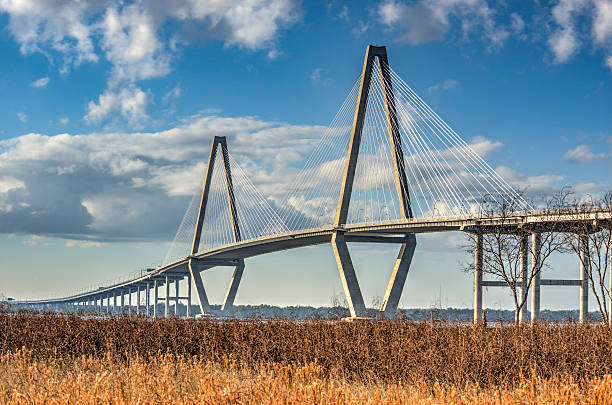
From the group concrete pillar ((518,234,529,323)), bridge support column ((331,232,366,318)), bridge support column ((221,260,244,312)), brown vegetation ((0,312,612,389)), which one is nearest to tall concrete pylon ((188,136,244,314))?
bridge support column ((221,260,244,312))

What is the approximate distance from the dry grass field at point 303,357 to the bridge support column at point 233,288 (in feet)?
240

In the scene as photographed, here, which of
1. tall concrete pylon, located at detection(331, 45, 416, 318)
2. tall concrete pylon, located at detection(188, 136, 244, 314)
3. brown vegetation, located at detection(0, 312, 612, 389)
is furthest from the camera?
tall concrete pylon, located at detection(188, 136, 244, 314)

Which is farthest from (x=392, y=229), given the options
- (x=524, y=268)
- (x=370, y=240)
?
(x=524, y=268)

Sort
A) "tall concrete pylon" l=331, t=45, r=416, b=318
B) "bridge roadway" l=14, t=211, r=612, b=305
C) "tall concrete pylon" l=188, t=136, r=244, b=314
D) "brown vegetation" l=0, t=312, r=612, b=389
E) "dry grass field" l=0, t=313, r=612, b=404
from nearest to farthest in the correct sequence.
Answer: "dry grass field" l=0, t=313, r=612, b=404 → "brown vegetation" l=0, t=312, r=612, b=389 → "bridge roadway" l=14, t=211, r=612, b=305 → "tall concrete pylon" l=331, t=45, r=416, b=318 → "tall concrete pylon" l=188, t=136, r=244, b=314

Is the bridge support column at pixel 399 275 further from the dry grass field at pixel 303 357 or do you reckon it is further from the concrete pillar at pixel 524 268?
the dry grass field at pixel 303 357

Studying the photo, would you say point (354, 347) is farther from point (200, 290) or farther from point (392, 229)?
point (200, 290)

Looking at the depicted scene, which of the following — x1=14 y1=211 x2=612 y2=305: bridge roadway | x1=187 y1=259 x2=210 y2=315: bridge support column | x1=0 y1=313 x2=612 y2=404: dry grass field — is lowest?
x1=0 y1=313 x2=612 y2=404: dry grass field

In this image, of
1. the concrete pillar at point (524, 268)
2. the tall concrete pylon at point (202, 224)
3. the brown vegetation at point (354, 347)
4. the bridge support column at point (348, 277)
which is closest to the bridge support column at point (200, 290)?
the tall concrete pylon at point (202, 224)

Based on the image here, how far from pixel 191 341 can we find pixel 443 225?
119 feet

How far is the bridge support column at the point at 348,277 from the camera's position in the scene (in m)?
60.1

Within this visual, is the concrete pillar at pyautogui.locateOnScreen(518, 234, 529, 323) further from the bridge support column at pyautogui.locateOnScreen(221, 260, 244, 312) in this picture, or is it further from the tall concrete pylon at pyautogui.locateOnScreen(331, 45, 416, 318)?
the bridge support column at pyautogui.locateOnScreen(221, 260, 244, 312)

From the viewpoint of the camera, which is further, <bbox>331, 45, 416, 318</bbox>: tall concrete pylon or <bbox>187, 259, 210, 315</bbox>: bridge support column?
<bbox>187, 259, 210, 315</bbox>: bridge support column

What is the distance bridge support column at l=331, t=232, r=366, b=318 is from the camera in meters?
60.1

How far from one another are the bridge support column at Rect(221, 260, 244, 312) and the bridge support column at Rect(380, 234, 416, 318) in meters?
39.7
